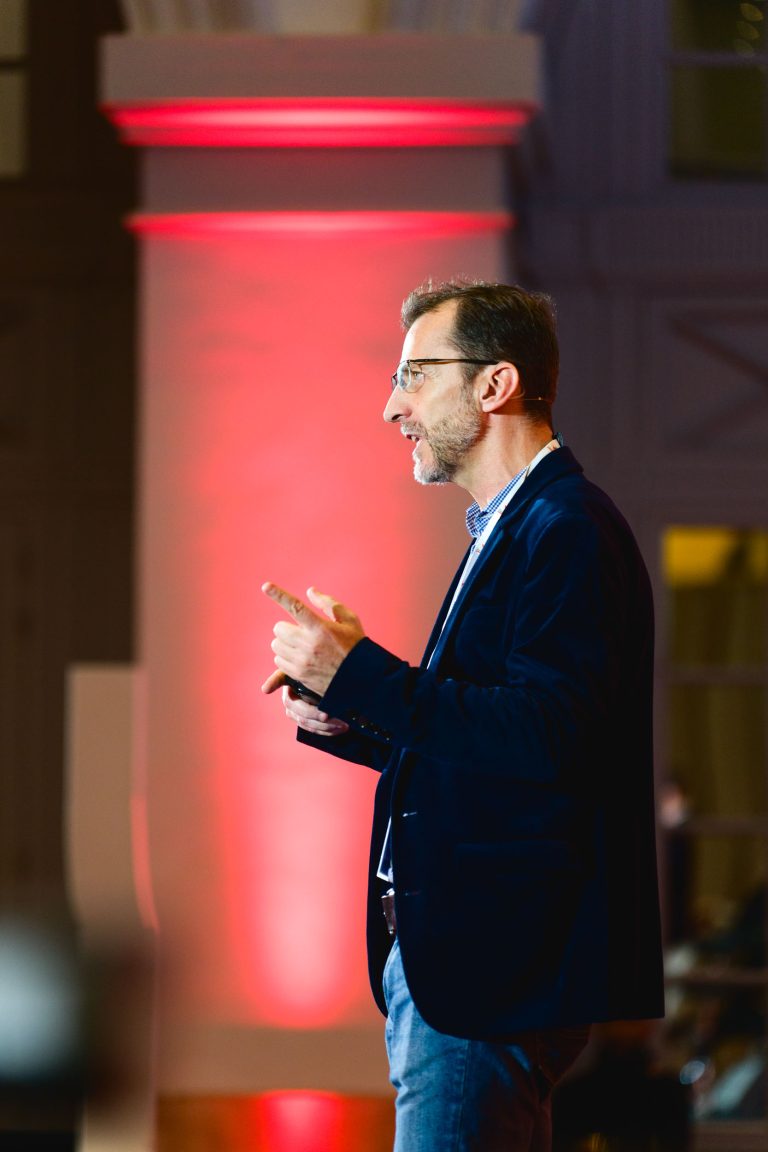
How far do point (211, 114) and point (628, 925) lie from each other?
9.17 ft

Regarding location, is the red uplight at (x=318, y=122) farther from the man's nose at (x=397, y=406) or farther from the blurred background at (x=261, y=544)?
the man's nose at (x=397, y=406)

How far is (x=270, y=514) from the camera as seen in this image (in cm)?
402

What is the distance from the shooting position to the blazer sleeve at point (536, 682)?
1.62 metres

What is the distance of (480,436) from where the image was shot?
6.15ft

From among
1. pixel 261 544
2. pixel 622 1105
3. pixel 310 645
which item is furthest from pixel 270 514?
pixel 310 645

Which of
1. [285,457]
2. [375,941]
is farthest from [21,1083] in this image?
[375,941]

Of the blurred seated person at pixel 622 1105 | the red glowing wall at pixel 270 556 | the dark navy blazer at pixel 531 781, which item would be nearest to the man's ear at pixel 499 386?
the dark navy blazer at pixel 531 781

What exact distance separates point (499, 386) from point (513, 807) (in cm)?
51

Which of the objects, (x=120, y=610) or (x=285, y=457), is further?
(x=120, y=610)

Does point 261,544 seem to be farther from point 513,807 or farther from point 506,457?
point 513,807

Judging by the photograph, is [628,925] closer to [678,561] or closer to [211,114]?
[211,114]

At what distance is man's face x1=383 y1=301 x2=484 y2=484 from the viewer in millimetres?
1874

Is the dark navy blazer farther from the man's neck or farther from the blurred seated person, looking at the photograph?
the blurred seated person

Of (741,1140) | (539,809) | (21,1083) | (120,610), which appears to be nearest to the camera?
(539,809)
